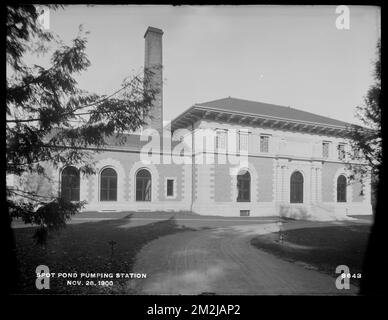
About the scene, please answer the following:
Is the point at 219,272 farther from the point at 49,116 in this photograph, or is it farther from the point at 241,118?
the point at 241,118

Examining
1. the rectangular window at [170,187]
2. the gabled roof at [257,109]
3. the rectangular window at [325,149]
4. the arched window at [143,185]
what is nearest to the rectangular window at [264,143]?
the gabled roof at [257,109]

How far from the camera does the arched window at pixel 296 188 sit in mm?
13296

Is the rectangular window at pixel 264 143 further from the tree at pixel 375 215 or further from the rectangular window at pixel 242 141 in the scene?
the tree at pixel 375 215

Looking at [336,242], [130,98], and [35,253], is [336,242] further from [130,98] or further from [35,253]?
[35,253]

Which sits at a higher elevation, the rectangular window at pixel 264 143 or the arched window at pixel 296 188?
the rectangular window at pixel 264 143

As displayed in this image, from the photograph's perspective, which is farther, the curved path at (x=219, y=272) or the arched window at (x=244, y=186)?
the arched window at (x=244, y=186)

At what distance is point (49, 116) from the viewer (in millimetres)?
3465

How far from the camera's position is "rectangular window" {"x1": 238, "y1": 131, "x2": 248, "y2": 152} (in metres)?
14.6

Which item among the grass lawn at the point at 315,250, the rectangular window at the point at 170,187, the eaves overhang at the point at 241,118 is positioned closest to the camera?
the grass lawn at the point at 315,250

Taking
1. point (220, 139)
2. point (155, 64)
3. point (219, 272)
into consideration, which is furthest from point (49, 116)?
point (220, 139)

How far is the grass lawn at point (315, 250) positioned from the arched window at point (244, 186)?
5.52 m

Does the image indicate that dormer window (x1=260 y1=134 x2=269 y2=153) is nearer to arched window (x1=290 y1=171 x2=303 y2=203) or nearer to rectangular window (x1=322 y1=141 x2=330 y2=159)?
arched window (x1=290 y1=171 x2=303 y2=203)

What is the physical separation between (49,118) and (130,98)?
50.5 inches

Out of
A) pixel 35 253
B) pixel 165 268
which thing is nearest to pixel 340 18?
pixel 165 268
